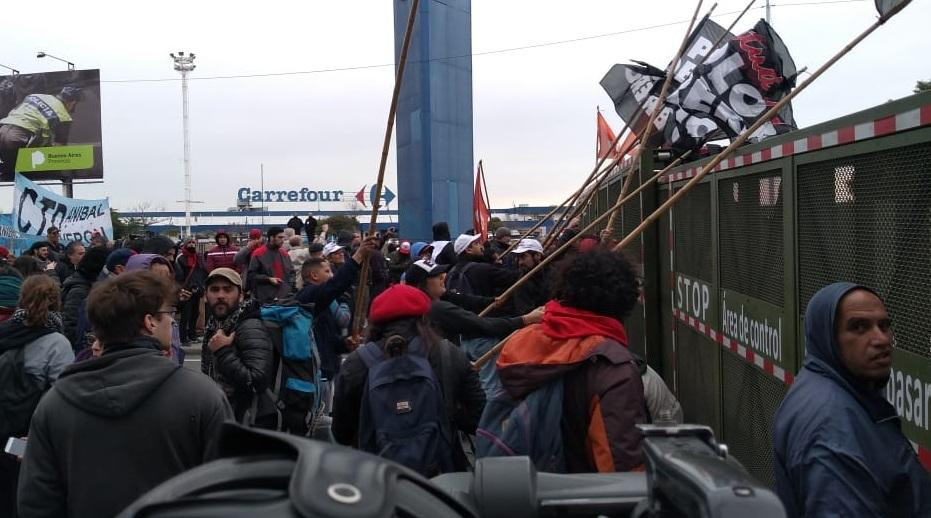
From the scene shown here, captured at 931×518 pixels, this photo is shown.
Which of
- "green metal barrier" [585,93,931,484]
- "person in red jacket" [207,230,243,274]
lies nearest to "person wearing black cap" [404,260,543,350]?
"green metal barrier" [585,93,931,484]

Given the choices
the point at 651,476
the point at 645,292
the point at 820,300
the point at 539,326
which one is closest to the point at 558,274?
the point at 539,326

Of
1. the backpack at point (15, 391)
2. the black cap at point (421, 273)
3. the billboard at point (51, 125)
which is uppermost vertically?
the billboard at point (51, 125)

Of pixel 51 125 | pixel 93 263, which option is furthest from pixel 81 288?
pixel 51 125

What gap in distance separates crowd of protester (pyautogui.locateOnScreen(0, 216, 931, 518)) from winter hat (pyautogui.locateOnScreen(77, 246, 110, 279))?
1982 mm

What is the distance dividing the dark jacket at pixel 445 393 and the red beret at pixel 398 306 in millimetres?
177

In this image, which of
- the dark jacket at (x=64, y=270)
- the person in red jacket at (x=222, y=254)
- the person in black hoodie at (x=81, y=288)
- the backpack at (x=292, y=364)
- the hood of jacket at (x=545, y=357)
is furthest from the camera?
the person in red jacket at (x=222, y=254)

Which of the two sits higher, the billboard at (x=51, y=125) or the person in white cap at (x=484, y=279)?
the billboard at (x=51, y=125)

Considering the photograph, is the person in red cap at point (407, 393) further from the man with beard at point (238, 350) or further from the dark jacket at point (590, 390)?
the man with beard at point (238, 350)

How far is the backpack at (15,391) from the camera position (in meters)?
4.61

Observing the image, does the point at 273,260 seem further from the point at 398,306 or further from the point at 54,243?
the point at 398,306

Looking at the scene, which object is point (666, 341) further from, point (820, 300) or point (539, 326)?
point (820, 300)

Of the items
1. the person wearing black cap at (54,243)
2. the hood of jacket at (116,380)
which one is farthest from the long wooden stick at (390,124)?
the person wearing black cap at (54,243)

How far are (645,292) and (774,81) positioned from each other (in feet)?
6.36

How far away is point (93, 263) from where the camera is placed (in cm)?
688
